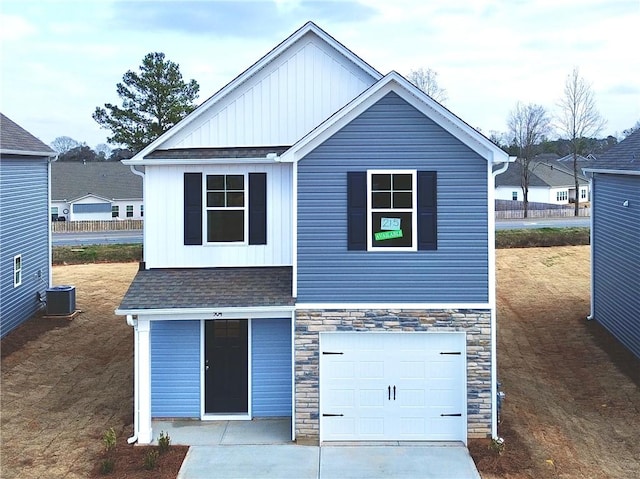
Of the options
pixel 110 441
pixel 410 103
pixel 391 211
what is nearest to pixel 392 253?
pixel 391 211

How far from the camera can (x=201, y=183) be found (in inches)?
543

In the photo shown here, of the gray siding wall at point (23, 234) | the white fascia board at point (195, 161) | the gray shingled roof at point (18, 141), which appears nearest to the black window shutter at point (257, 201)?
the white fascia board at point (195, 161)

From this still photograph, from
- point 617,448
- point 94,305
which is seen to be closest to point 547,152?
point 94,305

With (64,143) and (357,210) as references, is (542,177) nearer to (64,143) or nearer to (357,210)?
(357,210)

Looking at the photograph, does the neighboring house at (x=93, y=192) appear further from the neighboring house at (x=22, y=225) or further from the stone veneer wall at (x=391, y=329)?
the stone veneer wall at (x=391, y=329)

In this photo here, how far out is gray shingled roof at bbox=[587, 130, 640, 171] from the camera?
59.3 feet

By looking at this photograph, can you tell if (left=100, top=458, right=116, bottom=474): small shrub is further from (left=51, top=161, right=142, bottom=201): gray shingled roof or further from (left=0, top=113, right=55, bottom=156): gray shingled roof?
(left=51, top=161, right=142, bottom=201): gray shingled roof

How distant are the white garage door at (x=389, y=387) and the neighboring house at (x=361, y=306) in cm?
2

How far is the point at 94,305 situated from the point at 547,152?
74659mm

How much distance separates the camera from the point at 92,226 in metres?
50.5

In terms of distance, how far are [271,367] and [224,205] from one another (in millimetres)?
3509

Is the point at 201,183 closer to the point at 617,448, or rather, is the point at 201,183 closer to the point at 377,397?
the point at 377,397

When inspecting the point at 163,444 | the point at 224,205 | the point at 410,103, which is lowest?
the point at 163,444

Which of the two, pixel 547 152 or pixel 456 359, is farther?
pixel 547 152
